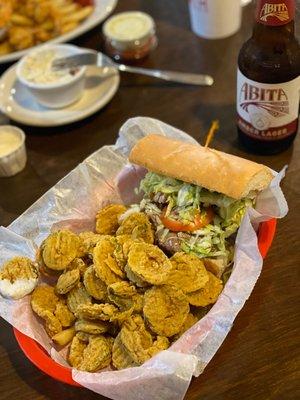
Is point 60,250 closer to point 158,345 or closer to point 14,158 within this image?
point 158,345

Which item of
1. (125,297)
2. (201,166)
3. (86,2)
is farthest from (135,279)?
(86,2)

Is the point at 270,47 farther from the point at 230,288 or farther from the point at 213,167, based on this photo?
the point at 230,288

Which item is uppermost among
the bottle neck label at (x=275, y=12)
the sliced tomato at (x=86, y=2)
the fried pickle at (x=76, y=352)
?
the bottle neck label at (x=275, y=12)

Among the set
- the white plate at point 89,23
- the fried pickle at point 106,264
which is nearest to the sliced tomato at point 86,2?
the white plate at point 89,23

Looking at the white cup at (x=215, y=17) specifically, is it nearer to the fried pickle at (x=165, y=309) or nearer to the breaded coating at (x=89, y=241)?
the breaded coating at (x=89, y=241)

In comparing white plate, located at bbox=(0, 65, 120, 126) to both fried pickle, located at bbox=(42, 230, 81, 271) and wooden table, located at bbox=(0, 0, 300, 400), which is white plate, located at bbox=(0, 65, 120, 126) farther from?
fried pickle, located at bbox=(42, 230, 81, 271)

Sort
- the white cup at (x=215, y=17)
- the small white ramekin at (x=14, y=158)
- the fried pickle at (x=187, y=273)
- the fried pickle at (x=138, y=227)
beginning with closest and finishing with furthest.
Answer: the fried pickle at (x=187, y=273) → the fried pickle at (x=138, y=227) → the small white ramekin at (x=14, y=158) → the white cup at (x=215, y=17)
